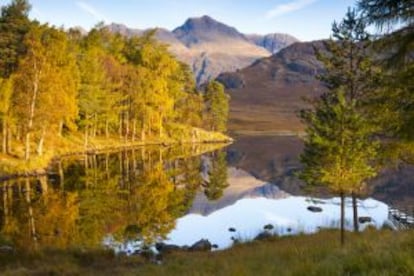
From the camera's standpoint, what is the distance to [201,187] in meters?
60.8

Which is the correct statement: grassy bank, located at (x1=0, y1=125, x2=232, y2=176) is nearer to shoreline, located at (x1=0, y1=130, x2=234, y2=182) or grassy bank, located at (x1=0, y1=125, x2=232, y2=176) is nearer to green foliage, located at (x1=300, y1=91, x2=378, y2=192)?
shoreline, located at (x1=0, y1=130, x2=234, y2=182)

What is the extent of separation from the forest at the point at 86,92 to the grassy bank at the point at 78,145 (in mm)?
262

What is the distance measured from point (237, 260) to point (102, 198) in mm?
27250

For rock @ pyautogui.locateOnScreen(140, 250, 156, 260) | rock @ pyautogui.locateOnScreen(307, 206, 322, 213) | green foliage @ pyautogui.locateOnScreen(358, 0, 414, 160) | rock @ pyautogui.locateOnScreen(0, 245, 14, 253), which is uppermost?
green foliage @ pyautogui.locateOnScreen(358, 0, 414, 160)

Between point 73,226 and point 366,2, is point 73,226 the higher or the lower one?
the lower one

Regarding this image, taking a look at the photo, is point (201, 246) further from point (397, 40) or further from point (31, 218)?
point (397, 40)

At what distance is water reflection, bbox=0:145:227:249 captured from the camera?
3291 cm

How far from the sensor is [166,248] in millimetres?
29828

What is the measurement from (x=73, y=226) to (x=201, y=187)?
91.0 feet

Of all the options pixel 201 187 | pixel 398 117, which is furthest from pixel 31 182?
pixel 398 117

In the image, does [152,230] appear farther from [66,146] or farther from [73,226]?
[66,146]

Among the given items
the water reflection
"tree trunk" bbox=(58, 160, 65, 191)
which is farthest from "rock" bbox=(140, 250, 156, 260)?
"tree trunk" bbox=(58, 160, 65, 191)

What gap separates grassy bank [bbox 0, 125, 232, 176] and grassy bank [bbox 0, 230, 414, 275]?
31.4 meters

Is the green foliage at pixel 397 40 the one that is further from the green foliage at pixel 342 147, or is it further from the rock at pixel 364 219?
the rock at pixel 364 219
